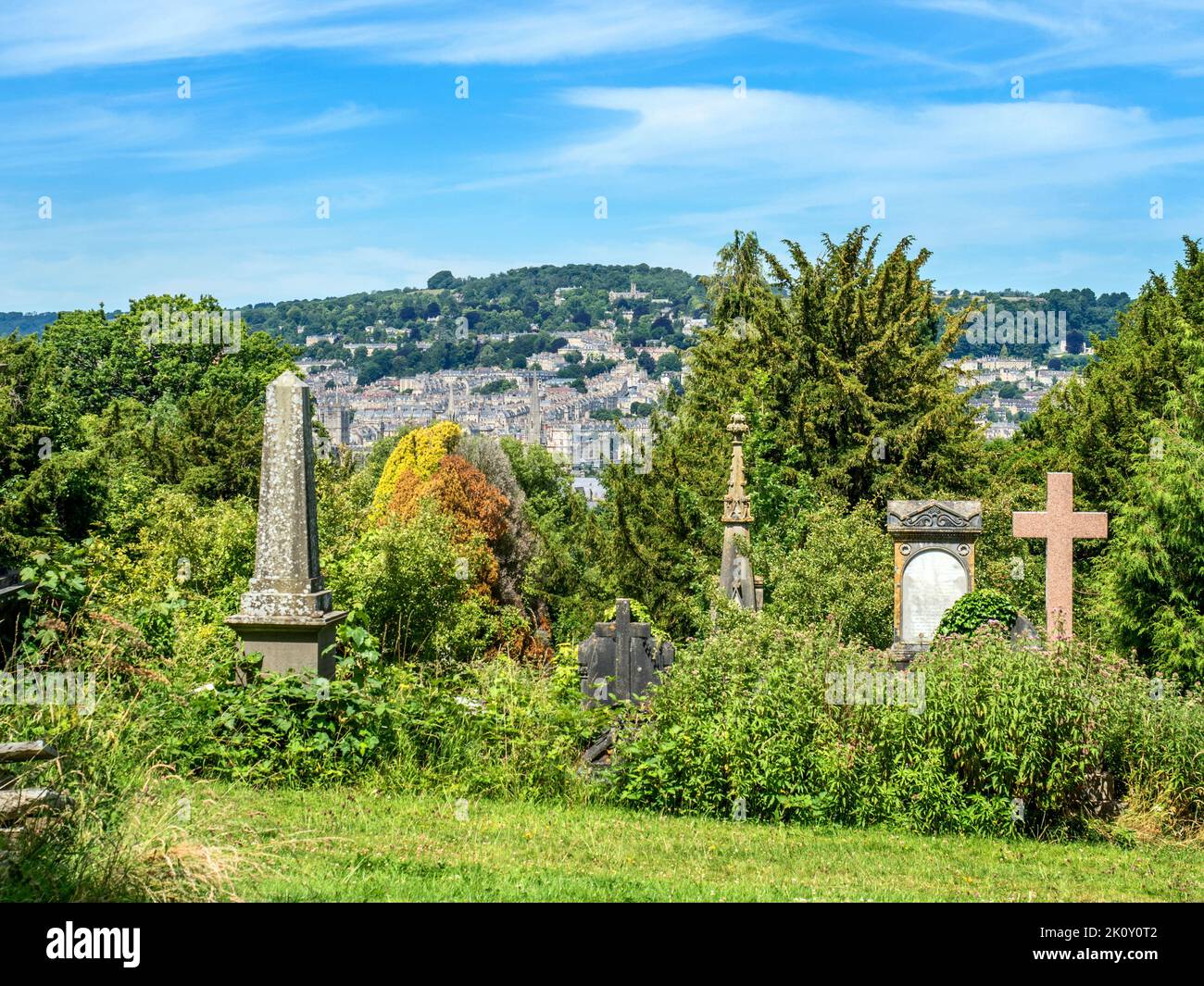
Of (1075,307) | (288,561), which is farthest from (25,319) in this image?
(288,561)

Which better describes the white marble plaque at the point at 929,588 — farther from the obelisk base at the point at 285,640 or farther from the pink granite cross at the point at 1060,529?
the obelisk base at the point at 285,640

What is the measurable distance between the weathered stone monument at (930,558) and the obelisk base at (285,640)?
10.1 metres

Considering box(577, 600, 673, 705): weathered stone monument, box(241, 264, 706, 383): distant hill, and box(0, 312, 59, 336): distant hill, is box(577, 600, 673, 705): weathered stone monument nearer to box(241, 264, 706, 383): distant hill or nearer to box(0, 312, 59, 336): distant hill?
box(0, 312, 59, 336): distant hill

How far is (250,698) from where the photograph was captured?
27.9 feet

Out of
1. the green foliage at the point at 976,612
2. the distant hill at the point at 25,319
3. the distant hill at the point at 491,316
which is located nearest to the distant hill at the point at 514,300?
the distant hill at the point at 491,316

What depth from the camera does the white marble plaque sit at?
56.2 ft

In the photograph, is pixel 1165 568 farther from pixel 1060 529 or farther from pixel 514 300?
pixel 514 300

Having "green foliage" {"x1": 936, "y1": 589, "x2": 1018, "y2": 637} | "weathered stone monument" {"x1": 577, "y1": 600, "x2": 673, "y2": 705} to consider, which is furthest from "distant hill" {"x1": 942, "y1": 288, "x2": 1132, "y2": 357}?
"weathered stone monument" {"x1": 577, "y1": 600, "x2": 673, "y2": 705}

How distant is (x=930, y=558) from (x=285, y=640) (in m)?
10.7

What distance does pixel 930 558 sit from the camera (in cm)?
1722

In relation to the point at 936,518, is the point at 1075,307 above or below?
above

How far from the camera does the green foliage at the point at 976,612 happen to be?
15.3 meters

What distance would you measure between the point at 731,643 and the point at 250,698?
360 centimetres
